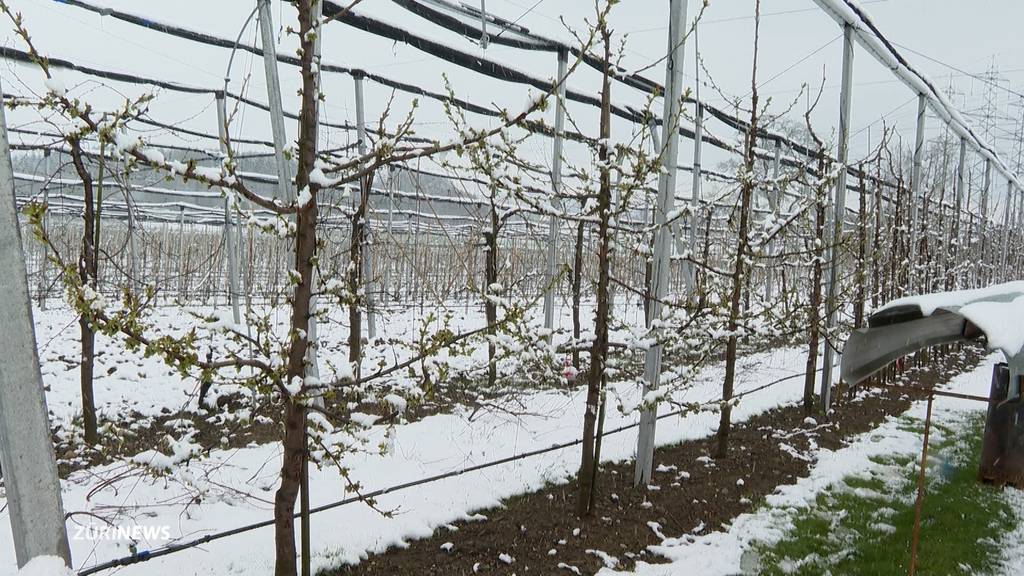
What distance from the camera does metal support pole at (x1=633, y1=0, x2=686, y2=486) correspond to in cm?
525

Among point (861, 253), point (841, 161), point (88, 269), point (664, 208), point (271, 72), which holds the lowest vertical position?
point (88, 269)

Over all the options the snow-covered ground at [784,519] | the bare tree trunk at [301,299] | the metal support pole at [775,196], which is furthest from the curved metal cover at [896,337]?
the bare tree trunk at [301,299]

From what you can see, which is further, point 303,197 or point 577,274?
point 577,274

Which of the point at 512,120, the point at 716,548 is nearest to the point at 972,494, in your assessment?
the point at 716,548

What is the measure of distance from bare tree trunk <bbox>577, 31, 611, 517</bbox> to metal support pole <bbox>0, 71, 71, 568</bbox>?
3.21 metres

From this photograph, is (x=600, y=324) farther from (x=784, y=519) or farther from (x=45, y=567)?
(x=45, y=567)

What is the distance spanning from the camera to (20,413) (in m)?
1.87

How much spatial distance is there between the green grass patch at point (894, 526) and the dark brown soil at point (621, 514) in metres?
0.55

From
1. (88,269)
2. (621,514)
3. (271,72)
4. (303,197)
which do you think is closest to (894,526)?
(621,514)

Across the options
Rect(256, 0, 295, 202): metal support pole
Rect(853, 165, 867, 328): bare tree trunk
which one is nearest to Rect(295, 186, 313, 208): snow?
Rect(256, 0, 295, 202): metal support pole

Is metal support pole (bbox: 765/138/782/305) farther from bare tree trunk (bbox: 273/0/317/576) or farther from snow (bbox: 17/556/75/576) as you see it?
snow (bbox: 17/556/75/576)

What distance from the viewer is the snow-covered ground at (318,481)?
4051 mm

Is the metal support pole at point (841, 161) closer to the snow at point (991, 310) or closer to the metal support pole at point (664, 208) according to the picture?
the metal support pole at point (664, 208)

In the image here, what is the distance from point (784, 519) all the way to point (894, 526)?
2.85ft
